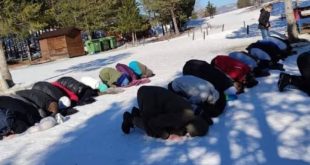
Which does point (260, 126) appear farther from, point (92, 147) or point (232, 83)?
point (92, 147)

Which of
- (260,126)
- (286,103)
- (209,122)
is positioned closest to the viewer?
(260,126)

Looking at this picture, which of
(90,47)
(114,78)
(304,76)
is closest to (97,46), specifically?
(90,47)

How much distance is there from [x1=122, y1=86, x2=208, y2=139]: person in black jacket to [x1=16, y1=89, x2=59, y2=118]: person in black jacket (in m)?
2.99

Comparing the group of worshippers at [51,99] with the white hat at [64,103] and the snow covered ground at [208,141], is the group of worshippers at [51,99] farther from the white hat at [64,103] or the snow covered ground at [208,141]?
the snow covered ground at [208,141]

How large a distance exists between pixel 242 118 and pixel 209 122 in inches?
22.9

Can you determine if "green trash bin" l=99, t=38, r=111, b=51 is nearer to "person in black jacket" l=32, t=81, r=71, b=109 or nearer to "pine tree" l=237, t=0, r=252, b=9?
"person in black jacket" l=32, t=81, r=71, b=109

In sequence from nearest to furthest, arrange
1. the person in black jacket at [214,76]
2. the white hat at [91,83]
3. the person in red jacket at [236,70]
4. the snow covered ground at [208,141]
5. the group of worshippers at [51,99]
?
the snow covered ground at [208,141] < the person in black jacket at [214,76] < the group of worshippers at [51,99] < the person in red jacket at [236,70] < the white hat at [91,83]

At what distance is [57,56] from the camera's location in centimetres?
4316

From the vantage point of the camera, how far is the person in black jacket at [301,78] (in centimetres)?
761

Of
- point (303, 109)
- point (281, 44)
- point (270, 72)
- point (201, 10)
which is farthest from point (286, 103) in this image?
point (201, 10)

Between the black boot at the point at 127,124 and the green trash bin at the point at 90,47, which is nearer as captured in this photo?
the black boot at the point at 127,124

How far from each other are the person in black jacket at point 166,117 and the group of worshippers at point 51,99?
8.83 feet

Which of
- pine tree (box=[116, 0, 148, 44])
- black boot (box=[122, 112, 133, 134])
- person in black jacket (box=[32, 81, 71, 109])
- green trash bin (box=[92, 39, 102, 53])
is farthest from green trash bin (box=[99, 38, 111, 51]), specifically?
black boot (box=[122, 112, 133, 134])

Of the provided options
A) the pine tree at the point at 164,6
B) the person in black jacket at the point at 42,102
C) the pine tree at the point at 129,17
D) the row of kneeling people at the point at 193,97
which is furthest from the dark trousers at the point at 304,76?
the pine tree at the point at 129,17
